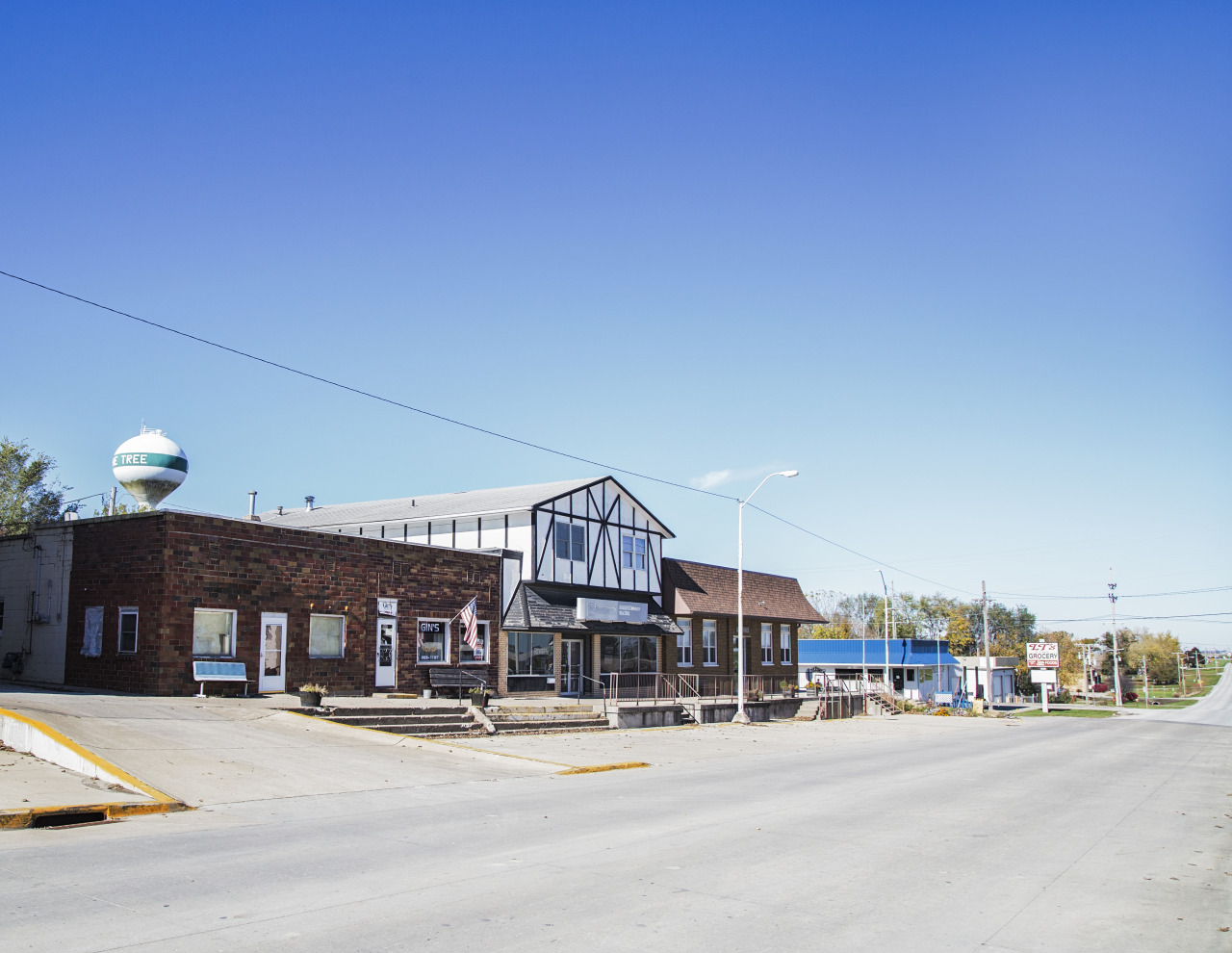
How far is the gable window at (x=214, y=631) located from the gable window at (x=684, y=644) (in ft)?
73.2

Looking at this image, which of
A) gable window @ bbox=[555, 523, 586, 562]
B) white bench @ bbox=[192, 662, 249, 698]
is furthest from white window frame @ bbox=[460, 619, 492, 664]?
white bench @ bbox=[192, 662, 249, 698]

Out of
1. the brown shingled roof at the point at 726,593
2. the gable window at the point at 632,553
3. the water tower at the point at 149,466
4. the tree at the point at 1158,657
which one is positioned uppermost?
the water tower at the point at 149,466

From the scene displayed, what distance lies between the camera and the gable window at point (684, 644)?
43812 mm

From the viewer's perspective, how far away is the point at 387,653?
29891 millimetres

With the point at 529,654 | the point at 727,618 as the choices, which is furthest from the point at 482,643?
the point at 727,618

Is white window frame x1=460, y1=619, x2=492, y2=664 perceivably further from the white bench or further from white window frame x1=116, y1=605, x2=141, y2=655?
white window frame x1=116, y1=605, x2=141, y2=655

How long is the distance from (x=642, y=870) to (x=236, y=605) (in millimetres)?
19743

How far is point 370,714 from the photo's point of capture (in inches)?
914

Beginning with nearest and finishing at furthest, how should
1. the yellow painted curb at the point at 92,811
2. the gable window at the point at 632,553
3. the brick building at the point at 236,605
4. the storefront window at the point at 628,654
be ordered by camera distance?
the yellow painted curb at the point at 92,811 < the brick building at the point at 236,605 < the storefront window at the point at 628,654 < the gable window at the point at 632,553

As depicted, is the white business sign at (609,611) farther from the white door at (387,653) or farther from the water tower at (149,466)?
the water tower at (149,466)

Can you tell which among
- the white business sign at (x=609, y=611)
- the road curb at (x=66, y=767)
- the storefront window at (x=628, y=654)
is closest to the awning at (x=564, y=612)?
the white business sign at (x=609, y=611)

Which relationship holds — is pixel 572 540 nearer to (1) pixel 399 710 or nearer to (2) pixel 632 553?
(2) pixel 632 553

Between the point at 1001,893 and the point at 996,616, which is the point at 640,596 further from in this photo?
the point at 996,616

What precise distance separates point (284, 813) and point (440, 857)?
3.93 meters
